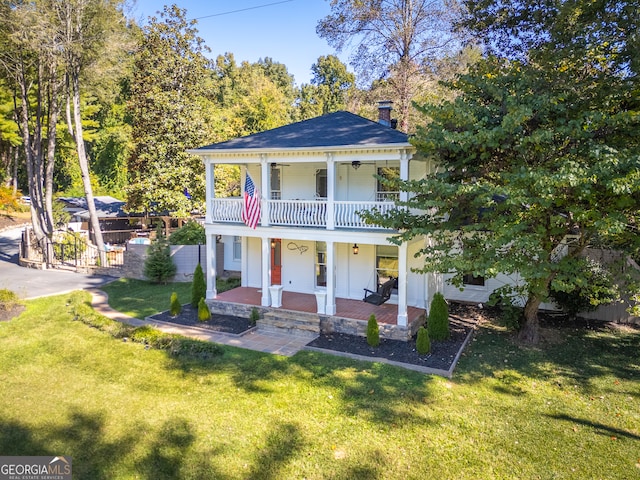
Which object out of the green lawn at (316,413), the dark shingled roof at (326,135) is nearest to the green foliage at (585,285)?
the green lawn at (316,413)

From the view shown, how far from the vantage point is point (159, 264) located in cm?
1853

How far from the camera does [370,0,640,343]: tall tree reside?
28.6ft

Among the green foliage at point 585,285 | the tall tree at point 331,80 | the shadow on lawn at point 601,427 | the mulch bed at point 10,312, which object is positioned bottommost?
the shadow on lawn at point 601,427

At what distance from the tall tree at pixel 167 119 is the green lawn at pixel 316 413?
13962 mm

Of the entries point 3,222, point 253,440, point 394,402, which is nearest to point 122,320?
point 253,440

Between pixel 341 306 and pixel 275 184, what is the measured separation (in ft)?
17.1

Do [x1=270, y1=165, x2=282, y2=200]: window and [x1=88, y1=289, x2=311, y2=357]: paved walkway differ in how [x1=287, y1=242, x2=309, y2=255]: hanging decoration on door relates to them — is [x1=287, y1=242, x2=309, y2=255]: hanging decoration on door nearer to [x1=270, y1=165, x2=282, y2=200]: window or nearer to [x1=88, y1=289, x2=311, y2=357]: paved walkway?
[x1=270, y1=165, x2=282, y2=200]: window

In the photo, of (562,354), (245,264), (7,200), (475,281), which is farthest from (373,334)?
(7,200)

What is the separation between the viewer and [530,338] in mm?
11914

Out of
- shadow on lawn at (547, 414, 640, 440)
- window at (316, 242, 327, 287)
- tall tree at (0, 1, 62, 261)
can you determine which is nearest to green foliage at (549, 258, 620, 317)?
shadow on lawn at (547, 414, 640, 440)

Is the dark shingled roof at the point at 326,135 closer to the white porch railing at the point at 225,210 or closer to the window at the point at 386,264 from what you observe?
the white porch railing at the point at 225,210

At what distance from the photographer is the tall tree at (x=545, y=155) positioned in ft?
28.6

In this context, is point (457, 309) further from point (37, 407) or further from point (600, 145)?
point (37, 407)

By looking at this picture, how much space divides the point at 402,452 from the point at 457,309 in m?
9.19
